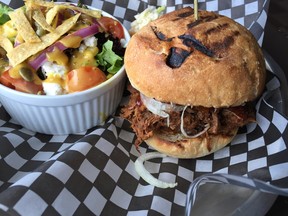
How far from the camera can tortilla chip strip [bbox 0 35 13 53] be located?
1.96 metres

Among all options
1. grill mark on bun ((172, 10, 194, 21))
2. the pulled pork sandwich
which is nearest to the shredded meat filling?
the pulled pork sandwich

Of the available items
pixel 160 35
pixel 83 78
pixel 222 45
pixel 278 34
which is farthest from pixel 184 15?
pixel 278 34

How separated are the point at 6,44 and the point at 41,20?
0.67 feet

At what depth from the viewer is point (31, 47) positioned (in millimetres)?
1887

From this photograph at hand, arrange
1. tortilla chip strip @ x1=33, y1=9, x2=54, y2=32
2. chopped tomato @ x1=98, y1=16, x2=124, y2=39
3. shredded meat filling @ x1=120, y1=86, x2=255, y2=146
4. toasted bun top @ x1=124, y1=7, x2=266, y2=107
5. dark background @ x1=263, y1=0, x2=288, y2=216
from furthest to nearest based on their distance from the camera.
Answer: dark background @ x1=263, y1=0, x2=288, y2=216 → chopped tomato @ x1=98, y1=16, x2=124, y2=39 → tortilla chip strip @ x1=33, y1=9, x2=54, y2=32 → shredded meat filling @ x1=120, y1=86, x2=255, y2=146 → toasted bun top @ x1=124, y1=7, x2=266, y2=107

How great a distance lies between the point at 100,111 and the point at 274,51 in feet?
3.63

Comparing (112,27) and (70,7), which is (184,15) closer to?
(112,27)

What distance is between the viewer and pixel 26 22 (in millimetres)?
1941

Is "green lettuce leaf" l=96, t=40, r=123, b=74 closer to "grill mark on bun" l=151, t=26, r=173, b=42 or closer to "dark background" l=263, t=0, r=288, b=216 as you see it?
"grill mark on bun" l=151, t=26, r=173, b=42

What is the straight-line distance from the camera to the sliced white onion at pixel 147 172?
5.91 feet

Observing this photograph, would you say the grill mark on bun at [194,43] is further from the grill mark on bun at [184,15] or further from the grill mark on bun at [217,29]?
the grill mark on bun at [184,15]

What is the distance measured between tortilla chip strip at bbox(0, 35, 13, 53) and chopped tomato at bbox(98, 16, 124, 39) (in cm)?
48

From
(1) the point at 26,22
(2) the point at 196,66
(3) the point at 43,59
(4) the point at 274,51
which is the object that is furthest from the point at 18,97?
(4) the point at 274,51

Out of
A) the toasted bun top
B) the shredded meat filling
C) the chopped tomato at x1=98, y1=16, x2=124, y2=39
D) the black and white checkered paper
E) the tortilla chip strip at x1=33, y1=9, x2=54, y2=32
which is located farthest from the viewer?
the chopped tomato at x1=98, y1=16, x2=124, y2=39
